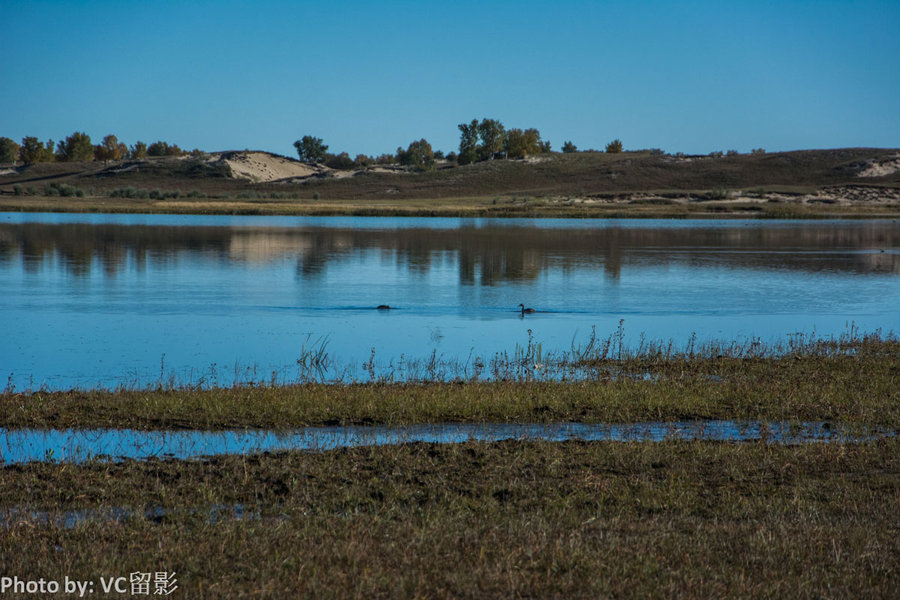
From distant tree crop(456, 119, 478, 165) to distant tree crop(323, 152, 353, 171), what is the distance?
20.9 meters

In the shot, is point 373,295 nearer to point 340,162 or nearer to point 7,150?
point 340,162

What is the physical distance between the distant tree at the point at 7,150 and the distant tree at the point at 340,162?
6204 centimetres

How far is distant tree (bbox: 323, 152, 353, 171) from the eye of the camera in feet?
576

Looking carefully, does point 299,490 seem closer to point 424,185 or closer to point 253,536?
point 253,536

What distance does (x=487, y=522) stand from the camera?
7.22 metres

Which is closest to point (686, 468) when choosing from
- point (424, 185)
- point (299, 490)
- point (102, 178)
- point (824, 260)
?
point (299, 490)

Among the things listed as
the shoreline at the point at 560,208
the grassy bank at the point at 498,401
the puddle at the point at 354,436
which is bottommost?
the puddle at the point at 354,436

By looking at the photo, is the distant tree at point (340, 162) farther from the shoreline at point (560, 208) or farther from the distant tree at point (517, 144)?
the shoreline at point (560, 208)

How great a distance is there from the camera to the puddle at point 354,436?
390 inches

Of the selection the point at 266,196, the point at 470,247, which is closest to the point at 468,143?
the point at 266,196

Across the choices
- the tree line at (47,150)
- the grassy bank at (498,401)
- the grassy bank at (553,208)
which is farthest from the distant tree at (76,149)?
the grassy bank at (498,401)

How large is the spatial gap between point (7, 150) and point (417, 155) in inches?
3247

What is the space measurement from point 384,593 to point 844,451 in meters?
5.74

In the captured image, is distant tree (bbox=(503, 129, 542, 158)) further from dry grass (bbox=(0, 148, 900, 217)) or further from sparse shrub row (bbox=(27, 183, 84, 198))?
sparse shrub row (bbox=(27, 183, 84, 198))
